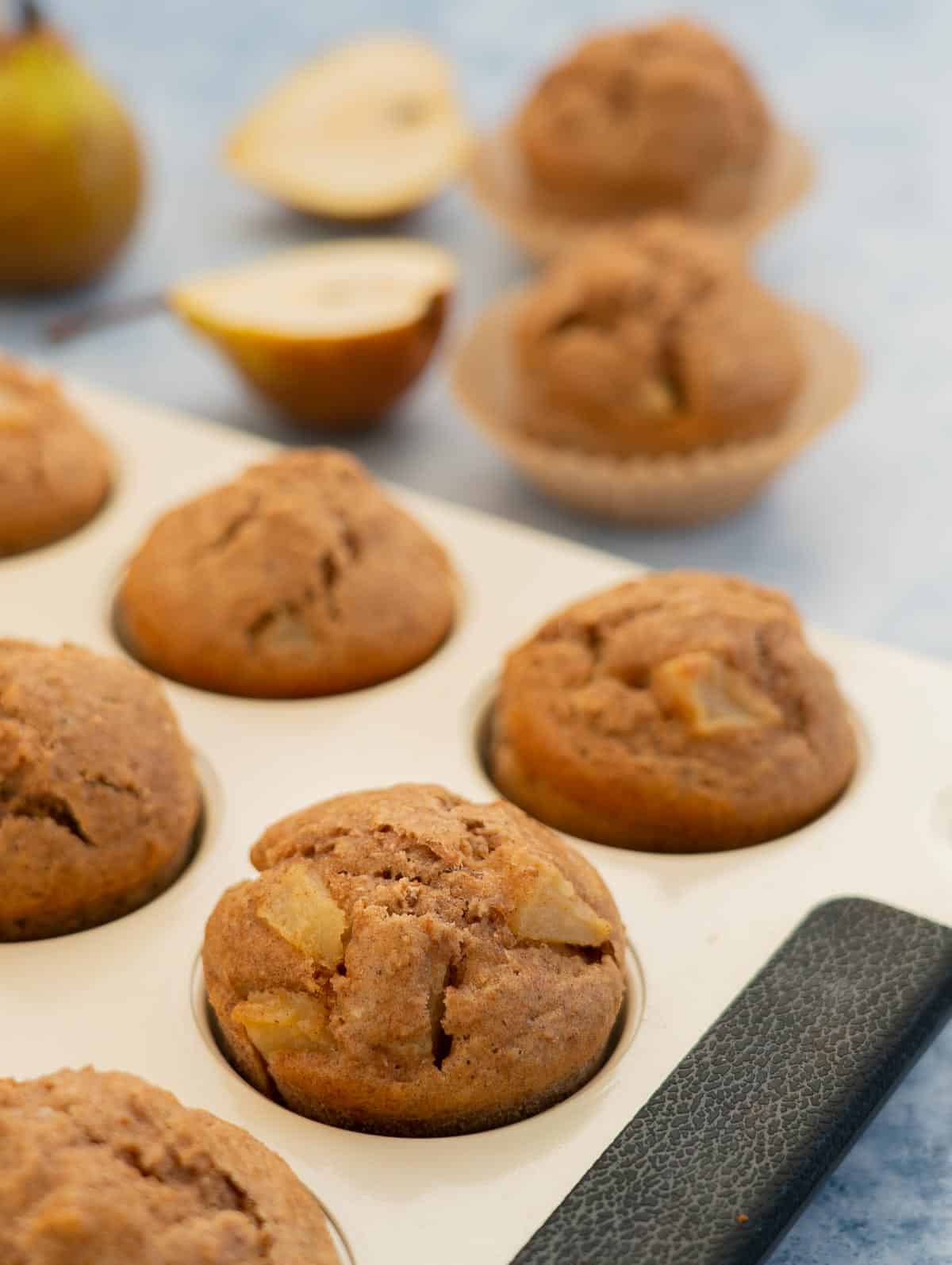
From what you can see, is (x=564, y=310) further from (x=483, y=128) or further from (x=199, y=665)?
(x=483, y=128)

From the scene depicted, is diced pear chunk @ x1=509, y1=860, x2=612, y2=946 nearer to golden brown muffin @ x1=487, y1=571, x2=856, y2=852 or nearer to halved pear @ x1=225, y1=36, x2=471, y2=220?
golden brown muffin @ x1=487, y1=571, x2=856, y2=852

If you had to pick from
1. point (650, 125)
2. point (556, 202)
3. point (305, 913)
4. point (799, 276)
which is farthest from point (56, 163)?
point (305, 913)

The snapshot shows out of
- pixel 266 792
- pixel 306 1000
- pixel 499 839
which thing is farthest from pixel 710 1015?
pixel 266 792

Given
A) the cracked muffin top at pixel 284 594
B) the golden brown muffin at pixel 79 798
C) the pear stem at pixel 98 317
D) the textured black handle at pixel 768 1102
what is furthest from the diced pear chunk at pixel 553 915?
the pear stem at pixel 98 317

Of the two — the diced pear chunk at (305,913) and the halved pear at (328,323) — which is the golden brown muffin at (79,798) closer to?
the diced pear chunk at (305,913)

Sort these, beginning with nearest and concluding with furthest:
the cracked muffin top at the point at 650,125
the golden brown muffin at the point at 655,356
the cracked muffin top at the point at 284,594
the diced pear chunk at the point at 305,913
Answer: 1. the diced pear chunk at the point at 305,913
2. the cracked muffin top at the point at 284,594
3. the golden brown muffin at the point at 655,356
4. the cracked muffin top at the point at 650,125

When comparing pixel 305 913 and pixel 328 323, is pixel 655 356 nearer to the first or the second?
pixel 328 323
